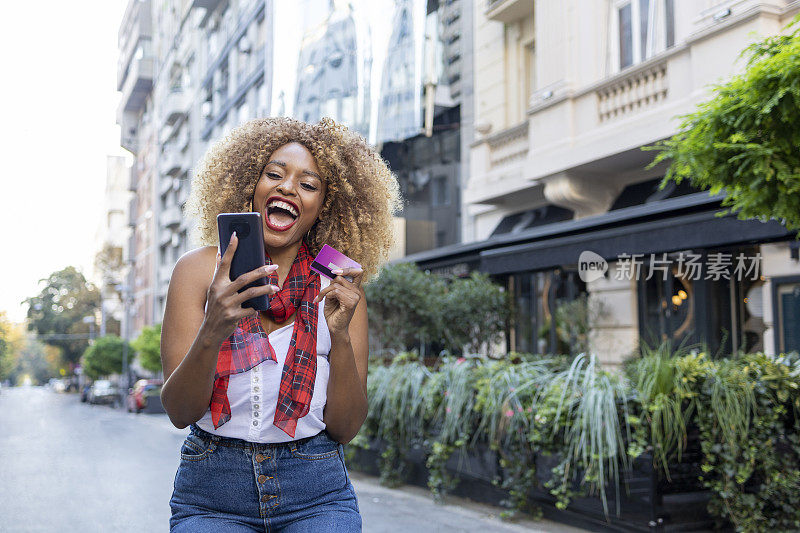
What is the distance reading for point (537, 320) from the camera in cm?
1402

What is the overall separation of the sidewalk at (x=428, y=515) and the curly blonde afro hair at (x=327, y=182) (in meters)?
4.56

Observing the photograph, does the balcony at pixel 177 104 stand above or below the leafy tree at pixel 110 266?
above

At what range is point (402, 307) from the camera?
483 inches

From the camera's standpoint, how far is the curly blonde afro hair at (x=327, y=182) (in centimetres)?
243

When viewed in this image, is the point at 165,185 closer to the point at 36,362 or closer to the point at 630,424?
the point at 630,424

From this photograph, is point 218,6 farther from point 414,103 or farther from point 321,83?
point 414,103

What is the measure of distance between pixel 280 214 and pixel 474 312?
434 inches

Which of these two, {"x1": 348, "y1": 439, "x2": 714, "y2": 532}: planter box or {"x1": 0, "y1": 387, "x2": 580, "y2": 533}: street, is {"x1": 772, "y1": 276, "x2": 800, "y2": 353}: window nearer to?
{"x1": 348, "y1": 439, "x2": 714, "y2": 532}: planter box

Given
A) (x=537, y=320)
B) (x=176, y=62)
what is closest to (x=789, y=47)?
(x=537, y=320)

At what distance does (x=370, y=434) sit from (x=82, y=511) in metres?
3.14

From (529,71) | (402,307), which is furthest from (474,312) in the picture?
(529,71)


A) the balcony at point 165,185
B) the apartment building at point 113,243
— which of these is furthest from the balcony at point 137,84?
the balcony at point 165,185

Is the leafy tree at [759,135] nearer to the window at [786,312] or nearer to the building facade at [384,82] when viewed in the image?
the building facade at [384,82]

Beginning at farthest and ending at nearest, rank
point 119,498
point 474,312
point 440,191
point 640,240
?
point 440,191, point 474,312, point 640,240, point 119,498
